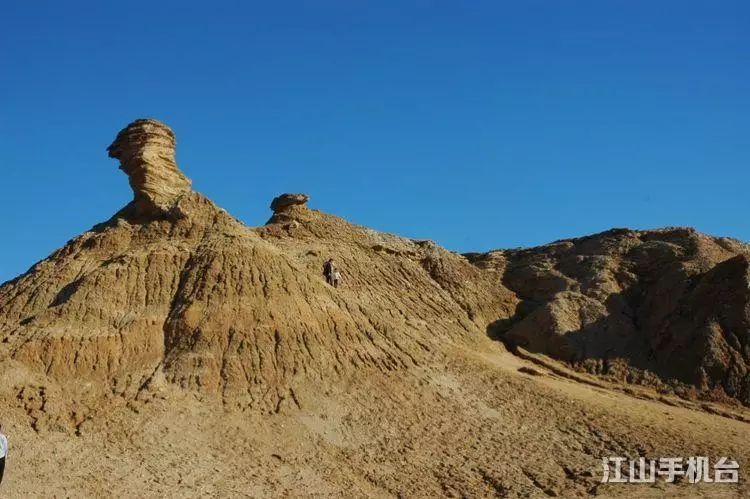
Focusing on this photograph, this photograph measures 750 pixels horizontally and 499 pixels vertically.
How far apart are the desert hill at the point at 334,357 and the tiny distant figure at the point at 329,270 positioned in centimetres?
44

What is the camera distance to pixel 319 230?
34812 millimetres

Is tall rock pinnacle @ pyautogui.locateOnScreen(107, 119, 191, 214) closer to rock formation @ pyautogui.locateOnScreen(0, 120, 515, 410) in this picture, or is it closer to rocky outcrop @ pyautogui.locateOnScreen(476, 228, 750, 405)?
rock formation @ pyautogui.locateOnScreen(0, 120, 515, 410)

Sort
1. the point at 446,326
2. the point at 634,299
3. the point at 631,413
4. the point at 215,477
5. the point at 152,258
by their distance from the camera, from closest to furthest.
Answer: the point at 215,477, the point at 631,413, the point at 152,258, the point at 446,326, the point at 634,299

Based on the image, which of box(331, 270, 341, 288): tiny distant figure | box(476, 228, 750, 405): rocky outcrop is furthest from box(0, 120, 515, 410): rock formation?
box(476, 228, 750, 405): rocky outcrop

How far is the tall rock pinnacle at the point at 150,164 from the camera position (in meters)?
31.8

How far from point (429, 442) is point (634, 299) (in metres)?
12.0

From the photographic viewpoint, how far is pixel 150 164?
32062 mm

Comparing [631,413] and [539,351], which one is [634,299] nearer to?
[539,351]

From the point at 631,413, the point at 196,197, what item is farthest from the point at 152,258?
the point at 631,413

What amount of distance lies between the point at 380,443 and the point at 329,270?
8.12 m

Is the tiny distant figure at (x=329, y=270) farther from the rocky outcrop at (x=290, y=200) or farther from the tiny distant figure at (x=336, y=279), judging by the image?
the rocky outcrop at (x=290, y=200)

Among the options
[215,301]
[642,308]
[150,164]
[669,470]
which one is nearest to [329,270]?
[215,301]

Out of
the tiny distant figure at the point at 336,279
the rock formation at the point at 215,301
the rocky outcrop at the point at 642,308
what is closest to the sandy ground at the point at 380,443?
the rock formation at the point at 215,301

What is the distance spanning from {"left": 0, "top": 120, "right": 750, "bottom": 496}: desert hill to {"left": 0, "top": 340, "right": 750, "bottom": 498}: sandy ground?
0.06 meters
